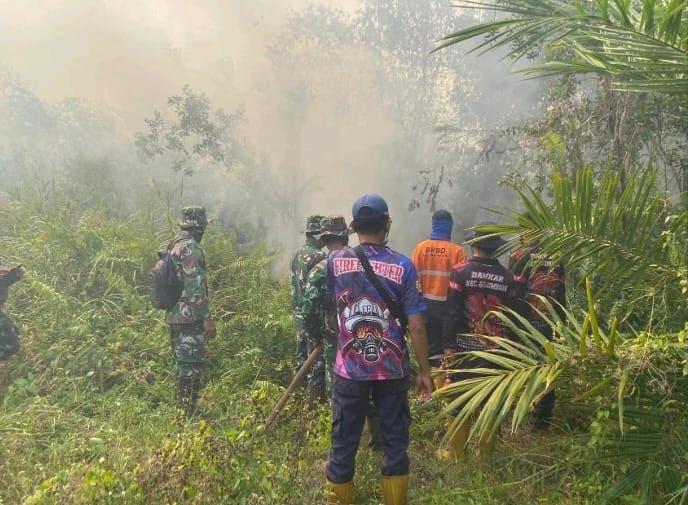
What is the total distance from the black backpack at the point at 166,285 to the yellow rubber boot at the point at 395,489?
2.22 m

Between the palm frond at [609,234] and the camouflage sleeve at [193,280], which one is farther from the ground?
the palm frond at [609,234]

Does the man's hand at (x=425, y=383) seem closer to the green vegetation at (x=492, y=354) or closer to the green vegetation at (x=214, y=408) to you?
the green vegetation at (x=492, y=354)

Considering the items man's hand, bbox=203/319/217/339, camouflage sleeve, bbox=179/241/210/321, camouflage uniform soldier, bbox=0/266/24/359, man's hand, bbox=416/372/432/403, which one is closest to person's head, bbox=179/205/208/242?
camouflage sleeve, bbox=179/241/210/321

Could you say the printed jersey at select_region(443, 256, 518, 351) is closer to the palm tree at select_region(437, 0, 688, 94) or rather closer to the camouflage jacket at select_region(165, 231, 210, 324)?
the palm tree at select_region(437, 0, 688, 94)

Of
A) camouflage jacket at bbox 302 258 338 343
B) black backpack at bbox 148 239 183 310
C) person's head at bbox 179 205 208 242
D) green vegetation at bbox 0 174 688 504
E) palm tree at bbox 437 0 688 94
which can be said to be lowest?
green vegetation at bbox 0 174 688 504

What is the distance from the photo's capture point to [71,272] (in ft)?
21.0

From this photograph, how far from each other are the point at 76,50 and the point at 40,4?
95 cm

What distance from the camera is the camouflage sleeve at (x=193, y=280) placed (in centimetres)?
411

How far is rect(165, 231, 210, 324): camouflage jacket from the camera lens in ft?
13.5

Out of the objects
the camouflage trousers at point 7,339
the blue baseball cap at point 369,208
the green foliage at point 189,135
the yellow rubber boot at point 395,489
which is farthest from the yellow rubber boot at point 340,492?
the green foliage at point 189,135

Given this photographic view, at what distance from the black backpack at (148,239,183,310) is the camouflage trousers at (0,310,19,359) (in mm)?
1099

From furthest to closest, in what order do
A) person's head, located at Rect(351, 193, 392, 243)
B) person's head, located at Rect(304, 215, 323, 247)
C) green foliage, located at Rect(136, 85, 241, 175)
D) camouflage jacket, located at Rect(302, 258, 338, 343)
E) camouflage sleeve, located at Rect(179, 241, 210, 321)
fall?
Result: green foliage, located at Rect(136, 85, 241, 175)
person's head, located at Rect(304, 215, 323, 247)
camouflage sleeve, located at Rect(179, 241, 210, 321)
camouflage jacket, located at Rect(302, 258, 338, 343)
person's head, located at Rect(351, 193, 392, 243)

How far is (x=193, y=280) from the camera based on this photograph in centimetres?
412

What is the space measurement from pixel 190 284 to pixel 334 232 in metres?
1.14
